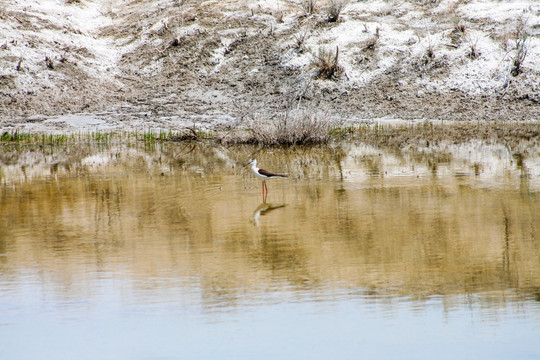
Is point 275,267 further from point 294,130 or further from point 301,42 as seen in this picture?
point 301,42

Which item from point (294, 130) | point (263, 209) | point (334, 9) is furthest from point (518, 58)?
point (263, 209)

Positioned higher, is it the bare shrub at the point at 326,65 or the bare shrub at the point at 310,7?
the bare shrub at the point at 310,7

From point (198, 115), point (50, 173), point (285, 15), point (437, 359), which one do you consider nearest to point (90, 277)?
point (437, 359)

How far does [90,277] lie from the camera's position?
5.52 m

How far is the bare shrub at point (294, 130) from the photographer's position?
1509cm

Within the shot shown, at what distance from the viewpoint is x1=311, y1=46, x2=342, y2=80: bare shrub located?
19.3 metres

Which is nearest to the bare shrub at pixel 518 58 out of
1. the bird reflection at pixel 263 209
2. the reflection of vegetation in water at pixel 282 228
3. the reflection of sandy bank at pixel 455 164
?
the reflection of sandy bank at pixel 455 164

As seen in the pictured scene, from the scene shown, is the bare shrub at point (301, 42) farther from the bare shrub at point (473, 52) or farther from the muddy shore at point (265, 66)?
the bare shrub at point (473, 52)

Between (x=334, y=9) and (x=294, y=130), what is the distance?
748 cm

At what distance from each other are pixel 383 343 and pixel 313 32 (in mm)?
17738

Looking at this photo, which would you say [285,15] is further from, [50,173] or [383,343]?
[383,343]

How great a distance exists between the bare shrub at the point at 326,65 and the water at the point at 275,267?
8960 mm

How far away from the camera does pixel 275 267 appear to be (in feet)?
18.6

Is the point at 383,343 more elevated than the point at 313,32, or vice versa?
the point at 313,32
